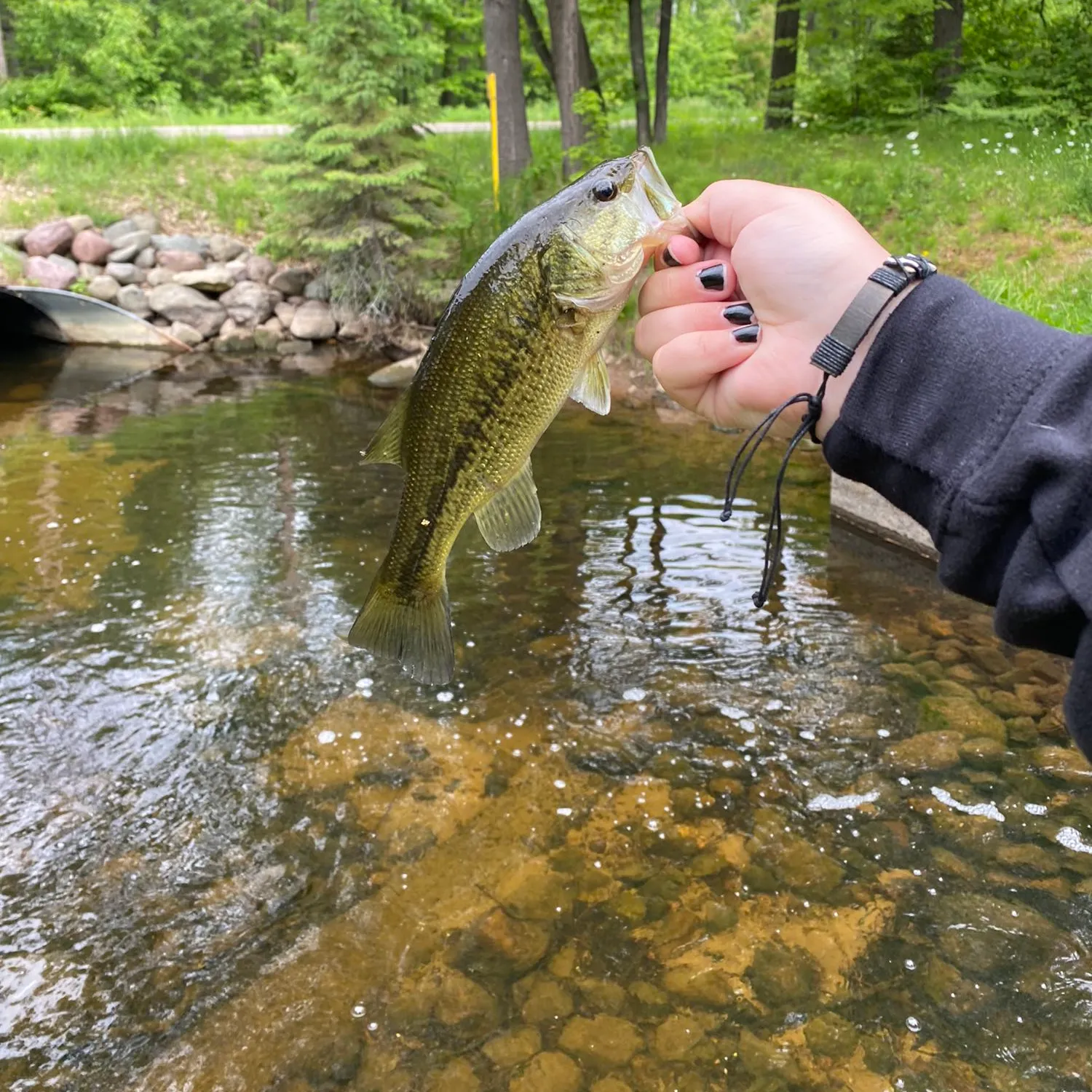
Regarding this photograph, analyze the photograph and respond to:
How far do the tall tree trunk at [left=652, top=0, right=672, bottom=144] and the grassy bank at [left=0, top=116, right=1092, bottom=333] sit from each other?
480mm

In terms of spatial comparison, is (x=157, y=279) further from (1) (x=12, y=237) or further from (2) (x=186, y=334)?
(1) (x=12, y=237)

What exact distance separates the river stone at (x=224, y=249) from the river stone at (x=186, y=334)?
1.87 metres

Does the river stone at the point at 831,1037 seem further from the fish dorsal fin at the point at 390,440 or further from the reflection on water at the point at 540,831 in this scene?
the fish dorsal fin at the point at 390,440

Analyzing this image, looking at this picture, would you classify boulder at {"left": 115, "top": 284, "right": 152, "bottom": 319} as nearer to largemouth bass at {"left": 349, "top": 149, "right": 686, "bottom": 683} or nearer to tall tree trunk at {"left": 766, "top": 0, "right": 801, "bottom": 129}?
tall tree trunk at {"left": 766, "top": 0, "right": 801, "bottom": 129}

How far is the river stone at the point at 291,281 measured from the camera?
16328 millimetres

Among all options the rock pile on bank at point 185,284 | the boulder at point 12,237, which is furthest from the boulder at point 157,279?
the boulder at point 12,237

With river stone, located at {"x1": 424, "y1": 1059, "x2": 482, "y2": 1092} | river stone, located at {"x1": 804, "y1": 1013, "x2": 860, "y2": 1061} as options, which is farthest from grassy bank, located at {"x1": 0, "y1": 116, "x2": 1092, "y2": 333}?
river stone, located at {"x1": 424, "y1": 1059, "x2": 482, "y2": 1092}

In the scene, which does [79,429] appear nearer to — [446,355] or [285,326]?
[285,326]

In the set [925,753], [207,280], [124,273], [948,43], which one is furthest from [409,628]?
[948,43]

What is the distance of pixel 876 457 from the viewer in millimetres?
1995

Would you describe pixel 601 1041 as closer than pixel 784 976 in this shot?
Yes

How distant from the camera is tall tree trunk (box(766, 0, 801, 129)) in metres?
18.4

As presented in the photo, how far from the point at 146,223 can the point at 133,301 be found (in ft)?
7.45

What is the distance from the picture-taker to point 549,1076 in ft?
11.5
